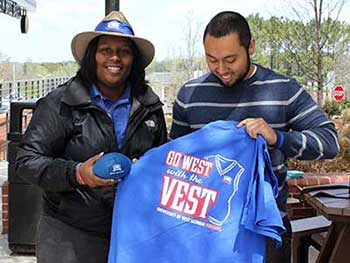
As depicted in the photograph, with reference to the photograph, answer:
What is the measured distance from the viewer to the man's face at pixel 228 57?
1.95 metres

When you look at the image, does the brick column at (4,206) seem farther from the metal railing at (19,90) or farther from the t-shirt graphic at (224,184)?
the metal railing at (19,90)

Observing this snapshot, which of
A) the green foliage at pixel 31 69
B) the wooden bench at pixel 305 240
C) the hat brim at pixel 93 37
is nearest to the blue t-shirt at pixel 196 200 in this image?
the hat brim at pixel 93 37

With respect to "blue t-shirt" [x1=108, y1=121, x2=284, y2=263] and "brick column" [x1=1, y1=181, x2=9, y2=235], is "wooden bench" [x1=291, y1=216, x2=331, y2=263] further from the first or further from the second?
"brick column" [x1=1, y1=181, x2=9, y2=235]

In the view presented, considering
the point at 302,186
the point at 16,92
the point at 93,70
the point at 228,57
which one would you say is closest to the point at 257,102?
the point at 228,57

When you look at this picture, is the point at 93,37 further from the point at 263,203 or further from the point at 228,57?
the point at 263,203

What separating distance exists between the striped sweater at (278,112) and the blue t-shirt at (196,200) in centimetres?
12

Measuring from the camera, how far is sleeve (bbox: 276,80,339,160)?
73.7 inches

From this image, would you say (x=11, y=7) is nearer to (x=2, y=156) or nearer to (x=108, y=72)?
(x=2, y=156)

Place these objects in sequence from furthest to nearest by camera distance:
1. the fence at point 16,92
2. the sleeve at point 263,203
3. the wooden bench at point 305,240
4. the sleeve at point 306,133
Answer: the fence at point 16,92 → the wooden bench at point 305,240 → the sleeve at point 306,133 → the sleeve at point 263,203

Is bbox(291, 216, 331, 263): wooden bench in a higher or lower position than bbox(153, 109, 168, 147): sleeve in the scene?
lower

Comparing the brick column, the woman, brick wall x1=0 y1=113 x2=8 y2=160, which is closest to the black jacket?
the woman

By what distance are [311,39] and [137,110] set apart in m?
14.9

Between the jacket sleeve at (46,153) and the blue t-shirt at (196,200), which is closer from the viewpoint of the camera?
the blue t-shirt at (196,200)

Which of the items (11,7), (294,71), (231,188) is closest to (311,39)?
(294,71)
